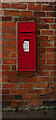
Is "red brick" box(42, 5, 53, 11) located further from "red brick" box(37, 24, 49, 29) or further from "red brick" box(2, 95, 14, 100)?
"red brick" box(2, 95, 14, 100)

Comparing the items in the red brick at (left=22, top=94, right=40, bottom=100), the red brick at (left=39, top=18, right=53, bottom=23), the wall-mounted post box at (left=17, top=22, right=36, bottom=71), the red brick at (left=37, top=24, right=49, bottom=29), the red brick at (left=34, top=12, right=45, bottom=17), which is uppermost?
the red brick at (left=34, top=12, right=45, bottom=17)

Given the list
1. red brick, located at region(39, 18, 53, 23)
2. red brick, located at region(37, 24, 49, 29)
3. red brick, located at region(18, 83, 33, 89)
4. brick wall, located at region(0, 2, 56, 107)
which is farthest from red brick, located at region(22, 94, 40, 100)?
red brick, located at region(39, 18, 53, 23)

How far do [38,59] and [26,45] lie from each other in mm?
378

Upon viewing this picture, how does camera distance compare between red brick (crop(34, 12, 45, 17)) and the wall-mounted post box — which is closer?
the wall-mounted post box

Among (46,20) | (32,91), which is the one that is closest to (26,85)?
(32,91)

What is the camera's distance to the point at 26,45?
10.6ft

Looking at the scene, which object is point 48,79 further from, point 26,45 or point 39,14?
point 39,14

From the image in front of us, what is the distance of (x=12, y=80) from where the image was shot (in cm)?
338

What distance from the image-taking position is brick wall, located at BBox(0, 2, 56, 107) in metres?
3.34

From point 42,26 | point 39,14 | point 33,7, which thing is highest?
point 33,7

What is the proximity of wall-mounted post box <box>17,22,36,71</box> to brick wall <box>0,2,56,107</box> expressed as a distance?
0.13m

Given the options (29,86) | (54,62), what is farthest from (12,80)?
(54,62)

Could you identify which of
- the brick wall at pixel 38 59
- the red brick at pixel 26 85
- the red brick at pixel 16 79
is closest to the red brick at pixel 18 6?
the brick wall at pixel 38 59

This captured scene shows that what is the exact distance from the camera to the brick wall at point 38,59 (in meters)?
3.34
